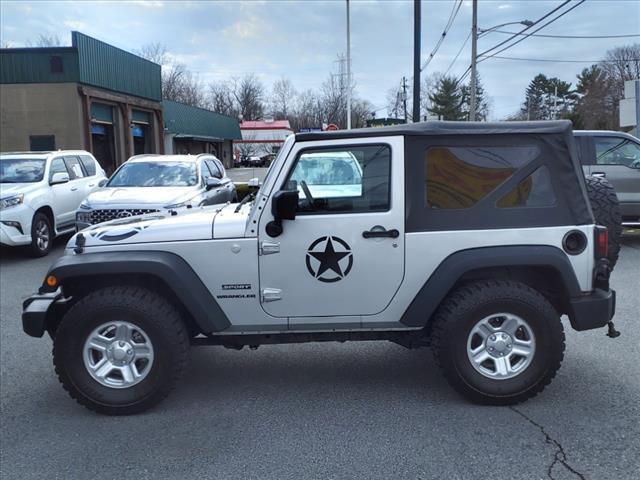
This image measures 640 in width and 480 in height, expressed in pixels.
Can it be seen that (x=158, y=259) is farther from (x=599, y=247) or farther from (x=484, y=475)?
(x=599, y=247)

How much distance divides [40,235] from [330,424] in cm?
868

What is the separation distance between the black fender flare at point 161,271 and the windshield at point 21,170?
799 cm

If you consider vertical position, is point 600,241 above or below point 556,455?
above

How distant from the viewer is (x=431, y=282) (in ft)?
12.8

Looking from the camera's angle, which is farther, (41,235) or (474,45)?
(474,45)

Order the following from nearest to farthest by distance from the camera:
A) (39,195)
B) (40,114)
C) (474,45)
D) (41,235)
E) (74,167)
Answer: (39,195)
(41,235)
(74,167)
(40,114)
(474,45)

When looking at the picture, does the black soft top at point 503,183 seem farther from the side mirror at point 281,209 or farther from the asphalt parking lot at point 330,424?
the asphalt parking lot at point 330,424

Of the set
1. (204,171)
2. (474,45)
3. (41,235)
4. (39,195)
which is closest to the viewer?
(39,195)

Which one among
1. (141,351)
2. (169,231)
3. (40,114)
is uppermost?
(40,114)

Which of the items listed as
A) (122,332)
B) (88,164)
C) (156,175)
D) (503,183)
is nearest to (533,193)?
(503,183)

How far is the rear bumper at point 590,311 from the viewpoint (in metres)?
3.93

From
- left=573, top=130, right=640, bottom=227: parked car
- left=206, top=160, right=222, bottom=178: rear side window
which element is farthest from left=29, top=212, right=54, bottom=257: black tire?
left=573, top=130, right=640, bottom=227: parked car

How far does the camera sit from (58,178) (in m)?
11.1

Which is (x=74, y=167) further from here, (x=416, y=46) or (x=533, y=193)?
(x=416, y=46)
